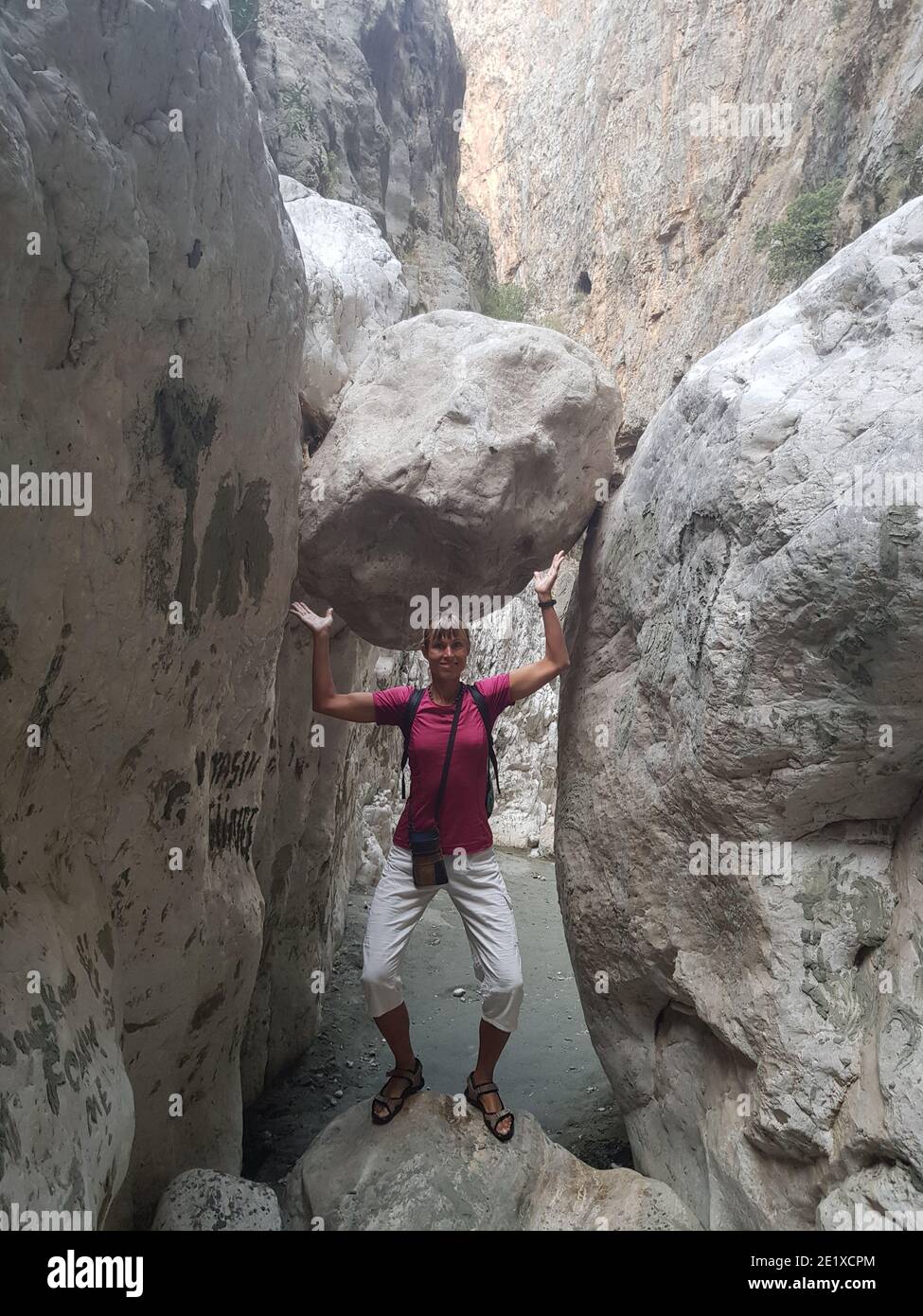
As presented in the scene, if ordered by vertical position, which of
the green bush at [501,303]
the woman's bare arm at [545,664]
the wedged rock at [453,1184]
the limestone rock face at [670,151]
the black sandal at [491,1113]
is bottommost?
the wedged rock at [453,1184]

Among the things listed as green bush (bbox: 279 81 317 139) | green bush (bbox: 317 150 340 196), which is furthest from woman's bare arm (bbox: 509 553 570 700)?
green bush (bbox: 279 81 317 139)

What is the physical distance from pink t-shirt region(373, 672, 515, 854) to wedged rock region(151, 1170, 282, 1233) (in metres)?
1.44

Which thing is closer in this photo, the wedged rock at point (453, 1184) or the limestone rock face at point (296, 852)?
the wedged rock at point (453, 1184)

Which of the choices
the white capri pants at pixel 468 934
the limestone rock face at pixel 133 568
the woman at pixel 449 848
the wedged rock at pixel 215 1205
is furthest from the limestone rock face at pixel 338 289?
→ the wedged rock at pixel 215 1205

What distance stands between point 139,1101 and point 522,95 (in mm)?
27485

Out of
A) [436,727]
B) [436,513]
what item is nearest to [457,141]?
[436,513]

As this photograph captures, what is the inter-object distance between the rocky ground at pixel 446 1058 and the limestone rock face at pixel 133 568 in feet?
4.84

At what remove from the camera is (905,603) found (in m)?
2.92

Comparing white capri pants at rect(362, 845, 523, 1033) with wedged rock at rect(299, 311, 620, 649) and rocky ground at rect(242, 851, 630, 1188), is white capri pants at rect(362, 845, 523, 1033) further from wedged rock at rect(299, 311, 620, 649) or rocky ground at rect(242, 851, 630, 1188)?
rocky ground at rect(242, 851, 630, 1188)

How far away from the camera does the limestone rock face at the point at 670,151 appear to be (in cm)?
1066

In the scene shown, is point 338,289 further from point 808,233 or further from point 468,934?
point 808,233

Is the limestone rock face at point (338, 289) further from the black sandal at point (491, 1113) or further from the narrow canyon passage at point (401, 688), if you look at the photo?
the black sandal at point (491, 1113)

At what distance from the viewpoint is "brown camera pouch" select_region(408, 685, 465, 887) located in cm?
361

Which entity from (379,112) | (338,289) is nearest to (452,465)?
(338,289)
